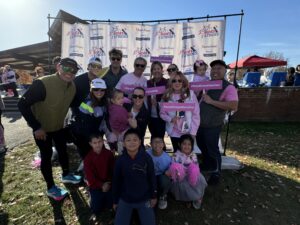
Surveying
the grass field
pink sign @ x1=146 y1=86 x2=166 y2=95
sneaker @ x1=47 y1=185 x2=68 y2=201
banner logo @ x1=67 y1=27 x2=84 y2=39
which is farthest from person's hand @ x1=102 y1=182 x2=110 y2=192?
banner logo @ x1=67 y1=27 x2=84 y2=39

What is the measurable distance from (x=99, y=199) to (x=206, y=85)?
244cm

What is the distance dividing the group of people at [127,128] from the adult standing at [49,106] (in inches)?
0.5

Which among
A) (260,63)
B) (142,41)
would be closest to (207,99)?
(142,41)

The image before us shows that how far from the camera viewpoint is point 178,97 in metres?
3.73

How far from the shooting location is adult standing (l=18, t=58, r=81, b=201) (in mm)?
3047

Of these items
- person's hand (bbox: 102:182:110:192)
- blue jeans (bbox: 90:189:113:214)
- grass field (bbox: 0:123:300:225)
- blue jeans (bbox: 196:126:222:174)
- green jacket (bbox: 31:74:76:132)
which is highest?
green jacket (bbox: 31:74:76:132)

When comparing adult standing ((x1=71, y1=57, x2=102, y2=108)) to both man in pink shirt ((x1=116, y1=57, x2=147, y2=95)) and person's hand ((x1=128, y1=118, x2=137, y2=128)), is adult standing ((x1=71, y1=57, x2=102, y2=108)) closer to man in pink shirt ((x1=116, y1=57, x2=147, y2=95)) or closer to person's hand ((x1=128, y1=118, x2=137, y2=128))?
man in pink shirt ((x1=116, y1=57, x2=147, y2=95))

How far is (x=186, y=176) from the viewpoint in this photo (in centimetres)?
337

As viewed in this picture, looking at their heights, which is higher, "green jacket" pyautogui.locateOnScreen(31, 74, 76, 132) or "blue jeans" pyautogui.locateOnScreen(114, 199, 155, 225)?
"green jacket" pyautogui.locateOnScreen(31, 74, 76, 132)

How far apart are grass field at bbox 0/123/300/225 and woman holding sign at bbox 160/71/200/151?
1.19 meters

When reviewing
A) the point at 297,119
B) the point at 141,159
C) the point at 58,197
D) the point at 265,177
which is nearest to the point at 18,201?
the point at 58,197

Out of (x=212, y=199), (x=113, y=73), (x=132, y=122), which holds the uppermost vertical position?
(x=113, y=73)

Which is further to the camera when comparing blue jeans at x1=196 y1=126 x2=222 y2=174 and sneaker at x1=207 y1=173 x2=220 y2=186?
sneaker at x1=207 y1=173 x2=220 y2=186

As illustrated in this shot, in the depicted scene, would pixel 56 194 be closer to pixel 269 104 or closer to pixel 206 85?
pixel 206 85
